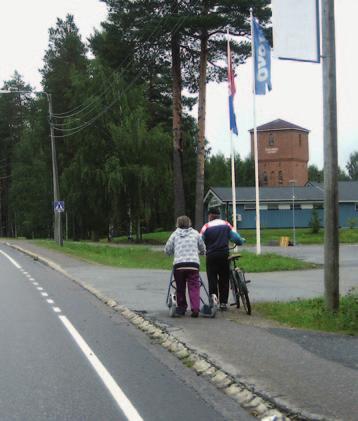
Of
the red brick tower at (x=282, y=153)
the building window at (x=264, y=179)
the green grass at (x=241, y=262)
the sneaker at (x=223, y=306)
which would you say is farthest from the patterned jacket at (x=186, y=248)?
the building window at (x=264, y=179)

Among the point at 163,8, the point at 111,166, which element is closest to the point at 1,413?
the point at 163,8

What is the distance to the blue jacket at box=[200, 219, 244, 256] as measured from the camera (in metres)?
11.6

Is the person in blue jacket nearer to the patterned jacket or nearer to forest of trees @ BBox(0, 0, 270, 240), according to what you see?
the patterned jacket

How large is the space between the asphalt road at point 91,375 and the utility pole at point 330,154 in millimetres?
3328

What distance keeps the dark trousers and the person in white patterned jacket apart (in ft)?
1.06

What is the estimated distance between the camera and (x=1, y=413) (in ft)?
19.2

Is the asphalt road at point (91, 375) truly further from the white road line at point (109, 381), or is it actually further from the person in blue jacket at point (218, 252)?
the person in blue jacket at point (218, 252)

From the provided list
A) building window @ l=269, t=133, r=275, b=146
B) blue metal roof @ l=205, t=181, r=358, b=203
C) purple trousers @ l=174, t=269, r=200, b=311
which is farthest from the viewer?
building window @ l=269, t=133, r=275, b=146

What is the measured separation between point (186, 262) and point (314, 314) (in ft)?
7.48

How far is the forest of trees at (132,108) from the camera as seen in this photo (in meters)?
36.7

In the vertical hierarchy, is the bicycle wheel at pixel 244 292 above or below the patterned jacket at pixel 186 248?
below

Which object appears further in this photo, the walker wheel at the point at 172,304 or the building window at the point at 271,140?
the building window at the point at 271,140

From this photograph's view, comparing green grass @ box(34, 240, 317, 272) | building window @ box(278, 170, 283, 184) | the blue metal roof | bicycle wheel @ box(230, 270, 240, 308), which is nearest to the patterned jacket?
bicycle wheel @ box(230, 270, 240, 308)

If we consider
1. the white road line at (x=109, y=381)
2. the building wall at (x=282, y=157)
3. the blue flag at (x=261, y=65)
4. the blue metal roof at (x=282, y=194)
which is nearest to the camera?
the white road line at (x=109, y=381)
